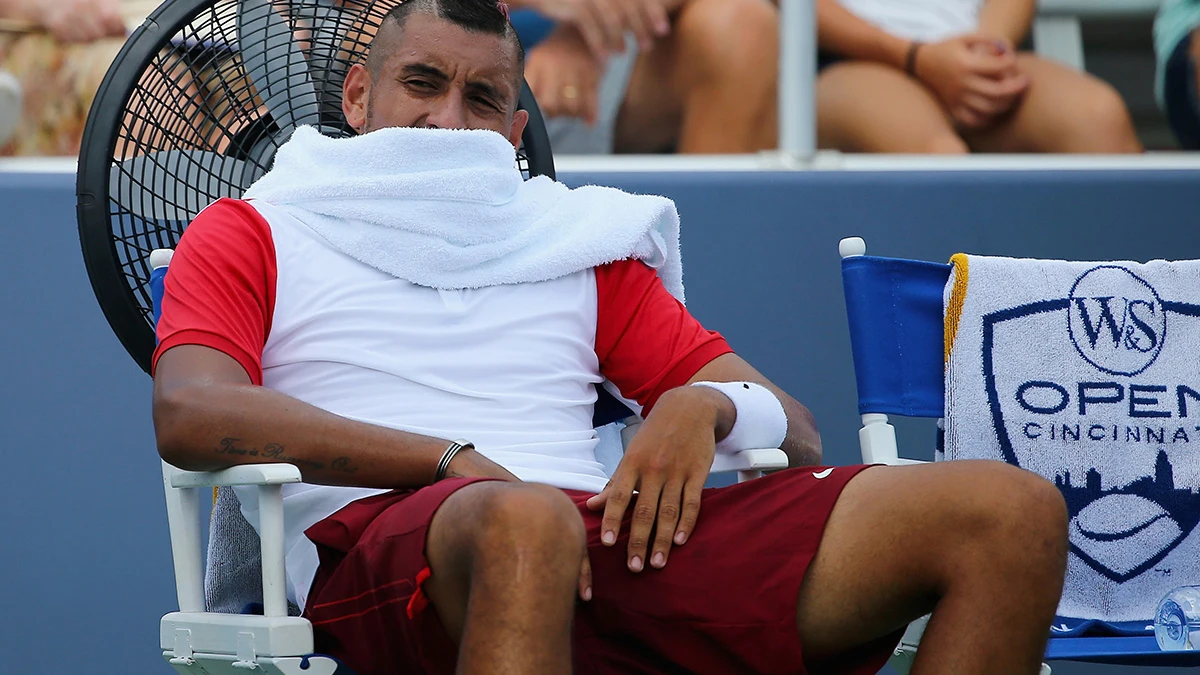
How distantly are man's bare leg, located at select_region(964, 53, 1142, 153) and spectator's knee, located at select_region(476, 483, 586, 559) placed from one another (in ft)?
7.12

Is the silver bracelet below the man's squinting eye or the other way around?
below

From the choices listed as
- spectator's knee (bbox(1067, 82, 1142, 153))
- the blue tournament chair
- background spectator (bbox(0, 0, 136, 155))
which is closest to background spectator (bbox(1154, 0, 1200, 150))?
spectator's knee (bbox(1067, 82, 1142, 153))

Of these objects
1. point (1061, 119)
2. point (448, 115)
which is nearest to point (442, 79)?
point (448, 115)

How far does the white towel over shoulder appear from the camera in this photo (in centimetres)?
192

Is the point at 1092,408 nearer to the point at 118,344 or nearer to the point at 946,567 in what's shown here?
the point at 946,567

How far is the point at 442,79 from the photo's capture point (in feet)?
6.79

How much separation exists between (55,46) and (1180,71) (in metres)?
2.55

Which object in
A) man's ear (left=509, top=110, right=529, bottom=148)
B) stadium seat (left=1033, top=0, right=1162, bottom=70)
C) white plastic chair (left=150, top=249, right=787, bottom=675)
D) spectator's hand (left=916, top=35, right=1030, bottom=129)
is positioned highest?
stadium seat (left=1033, top=0, right=1162, bottom=70)

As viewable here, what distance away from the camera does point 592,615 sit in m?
1.61

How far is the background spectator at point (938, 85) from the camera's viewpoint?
325 cm

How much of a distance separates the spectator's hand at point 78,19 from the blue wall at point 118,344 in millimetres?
332

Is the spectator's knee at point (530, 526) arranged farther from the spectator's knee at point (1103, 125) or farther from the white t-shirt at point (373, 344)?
the spectator's knee at point (1103, 125)

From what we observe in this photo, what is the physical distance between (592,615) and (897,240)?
5.57 ft

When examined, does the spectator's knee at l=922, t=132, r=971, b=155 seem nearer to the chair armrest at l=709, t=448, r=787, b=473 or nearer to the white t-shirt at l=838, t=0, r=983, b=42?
the white t-shirt at l=838, t=0, r=983, b=42
